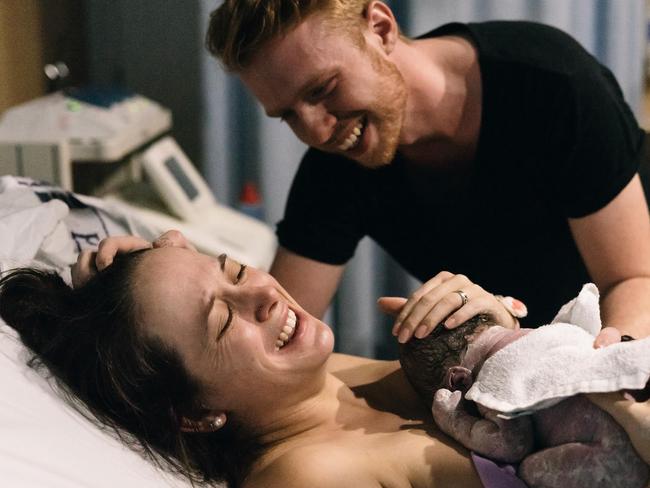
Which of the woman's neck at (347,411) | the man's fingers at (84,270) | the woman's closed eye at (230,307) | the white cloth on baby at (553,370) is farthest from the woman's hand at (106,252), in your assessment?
the white cloth on baby at (553,370)

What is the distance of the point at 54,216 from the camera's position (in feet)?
5.49

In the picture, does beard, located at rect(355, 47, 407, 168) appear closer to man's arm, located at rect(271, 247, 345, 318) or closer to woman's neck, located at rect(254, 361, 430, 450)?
man's arm, located at rect(271, 247, 345, 318)

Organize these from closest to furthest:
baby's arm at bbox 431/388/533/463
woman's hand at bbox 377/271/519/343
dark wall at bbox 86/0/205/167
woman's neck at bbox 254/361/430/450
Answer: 1. baby's arm at bbox 431/388/533/463
2. woman's hand at bbox 377/271/519/343
3. woman's neck at bbox 254/361/430/450
4. dark wall at bbox 86/0/205/167

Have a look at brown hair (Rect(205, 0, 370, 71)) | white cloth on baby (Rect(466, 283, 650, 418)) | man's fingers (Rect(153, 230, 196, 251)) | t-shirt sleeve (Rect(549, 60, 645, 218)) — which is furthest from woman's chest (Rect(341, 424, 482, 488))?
brown hair (Rect(205, 0, 370, 71))

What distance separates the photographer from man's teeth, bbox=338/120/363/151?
165cm

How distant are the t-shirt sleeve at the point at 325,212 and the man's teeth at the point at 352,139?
175 mm

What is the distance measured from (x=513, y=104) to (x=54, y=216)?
920 mm

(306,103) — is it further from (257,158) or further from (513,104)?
(257,158)

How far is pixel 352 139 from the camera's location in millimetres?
1654

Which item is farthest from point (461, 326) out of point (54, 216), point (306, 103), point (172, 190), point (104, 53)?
point (104, 53)

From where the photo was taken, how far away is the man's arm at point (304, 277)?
1.85 m

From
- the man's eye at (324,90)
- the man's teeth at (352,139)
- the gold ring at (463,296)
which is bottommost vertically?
the gold ring at (463,296)

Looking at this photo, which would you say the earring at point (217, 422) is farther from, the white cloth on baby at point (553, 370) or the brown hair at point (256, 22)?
the brown hair at point (256, 22)

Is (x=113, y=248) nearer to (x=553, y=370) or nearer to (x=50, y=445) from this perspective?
(x=50, y=445)
